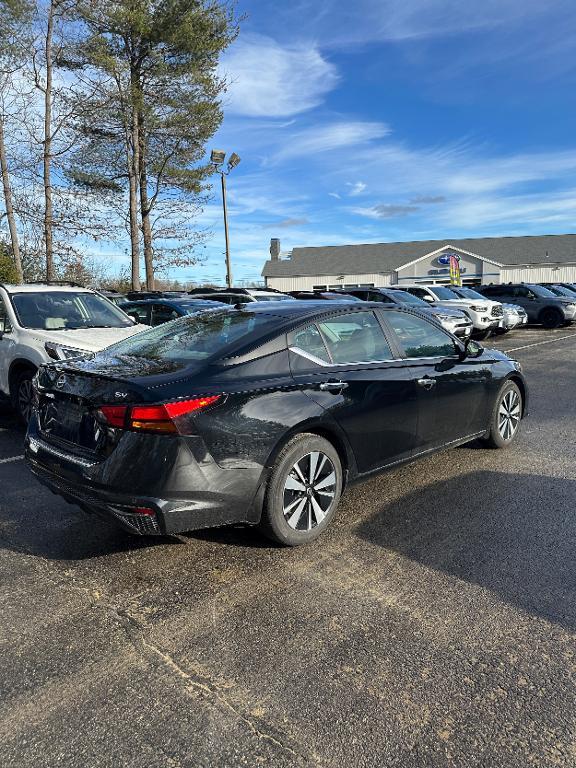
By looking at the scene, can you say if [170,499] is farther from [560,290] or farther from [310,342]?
[560,290]

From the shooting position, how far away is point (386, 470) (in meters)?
4.29

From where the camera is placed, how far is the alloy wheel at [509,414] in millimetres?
5684

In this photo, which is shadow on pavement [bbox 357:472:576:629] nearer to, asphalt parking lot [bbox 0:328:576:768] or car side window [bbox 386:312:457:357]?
asphalt parking lot [bbox 0:328:576:768]

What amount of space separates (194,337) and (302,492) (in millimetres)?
1368

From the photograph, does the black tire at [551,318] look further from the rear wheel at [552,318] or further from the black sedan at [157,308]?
the black sedan at [157,308]

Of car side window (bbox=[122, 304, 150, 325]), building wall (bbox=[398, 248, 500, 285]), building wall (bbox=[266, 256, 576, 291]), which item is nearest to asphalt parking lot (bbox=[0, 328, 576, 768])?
car side window (bbox=[122, 304, 150, 325])

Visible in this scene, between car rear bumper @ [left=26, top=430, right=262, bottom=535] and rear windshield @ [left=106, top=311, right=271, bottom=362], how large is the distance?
84 centimetres

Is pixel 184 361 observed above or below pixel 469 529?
above

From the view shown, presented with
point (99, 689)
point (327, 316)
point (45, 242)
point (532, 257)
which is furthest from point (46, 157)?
point (532, 257)

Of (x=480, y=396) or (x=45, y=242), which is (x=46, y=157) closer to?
(x=45, y=242)

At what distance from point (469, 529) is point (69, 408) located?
2789mm

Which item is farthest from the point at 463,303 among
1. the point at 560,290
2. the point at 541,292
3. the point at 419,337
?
the point at 419,337

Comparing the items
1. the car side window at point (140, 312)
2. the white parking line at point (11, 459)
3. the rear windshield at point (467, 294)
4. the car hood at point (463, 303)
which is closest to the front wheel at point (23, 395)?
the white parking line at point (11, 459)

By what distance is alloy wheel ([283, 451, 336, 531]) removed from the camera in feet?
11.8
